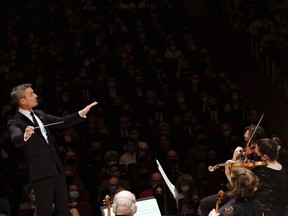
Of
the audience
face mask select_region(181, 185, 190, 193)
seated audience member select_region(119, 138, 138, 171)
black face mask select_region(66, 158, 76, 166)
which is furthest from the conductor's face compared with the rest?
seated audience member select_region(119, 138, 138, 171)

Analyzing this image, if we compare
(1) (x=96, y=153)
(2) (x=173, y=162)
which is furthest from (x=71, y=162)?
(2) (x=173, y=162)

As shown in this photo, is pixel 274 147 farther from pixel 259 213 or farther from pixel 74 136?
pixel 74 136

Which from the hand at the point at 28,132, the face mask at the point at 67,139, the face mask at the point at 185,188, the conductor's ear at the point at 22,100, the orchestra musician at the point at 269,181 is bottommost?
the face mask at the point at 185,188

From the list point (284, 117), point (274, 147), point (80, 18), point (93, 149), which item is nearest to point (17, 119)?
point (274, 147)

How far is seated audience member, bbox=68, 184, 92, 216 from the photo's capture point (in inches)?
307

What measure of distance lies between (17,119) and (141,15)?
10.1 m

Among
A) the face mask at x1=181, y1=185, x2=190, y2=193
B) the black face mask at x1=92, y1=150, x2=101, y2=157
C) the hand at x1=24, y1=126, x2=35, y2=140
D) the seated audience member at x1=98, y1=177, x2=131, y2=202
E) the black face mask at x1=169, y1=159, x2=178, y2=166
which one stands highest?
the hand at x1=24, y1=126, x2=35, y2=140

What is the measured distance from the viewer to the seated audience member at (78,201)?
25.6ft

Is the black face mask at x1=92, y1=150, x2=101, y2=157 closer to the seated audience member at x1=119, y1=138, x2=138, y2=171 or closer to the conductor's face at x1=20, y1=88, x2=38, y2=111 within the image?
the seated audience member at x1=119, y1=138, x2=138, y2=171

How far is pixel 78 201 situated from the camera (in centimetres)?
820

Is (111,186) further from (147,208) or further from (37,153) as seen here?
(37,153)

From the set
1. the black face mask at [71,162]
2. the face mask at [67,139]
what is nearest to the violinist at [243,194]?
the black face mask at [71,162]

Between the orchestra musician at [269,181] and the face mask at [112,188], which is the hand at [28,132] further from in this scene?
the face mask at [112,188]

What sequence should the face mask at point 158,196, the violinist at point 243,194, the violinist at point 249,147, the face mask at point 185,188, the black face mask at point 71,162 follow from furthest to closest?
the black face mask at point 71,162 < the face mask at point 185,188 < the face mask at point 158,196 < the violinist at point 249,147 < the violinist at point 243,194
